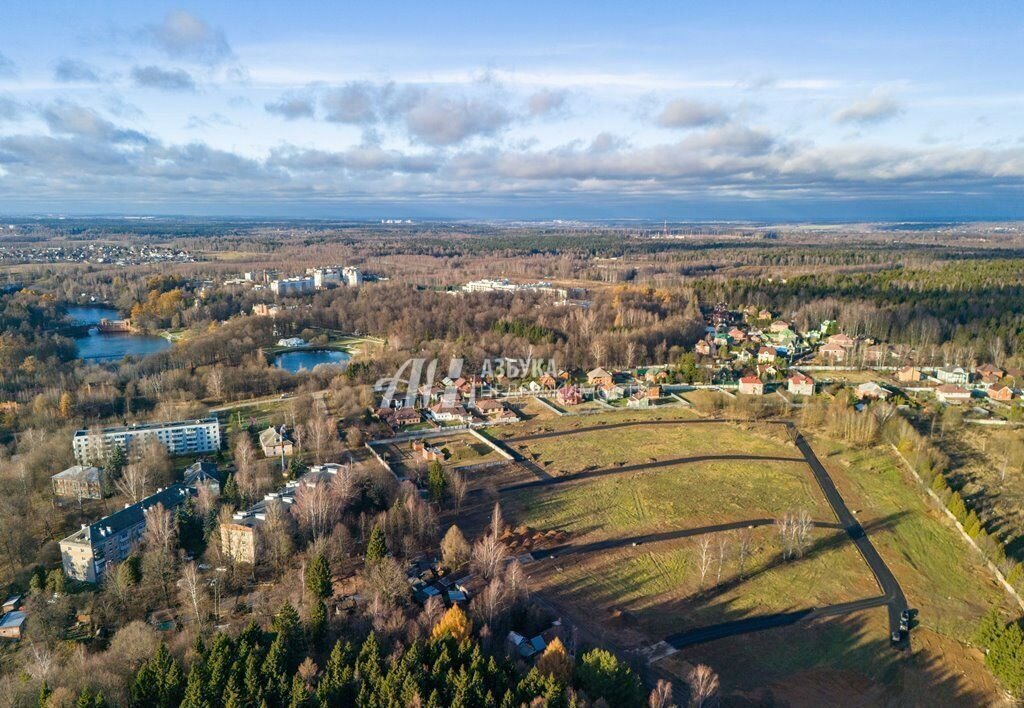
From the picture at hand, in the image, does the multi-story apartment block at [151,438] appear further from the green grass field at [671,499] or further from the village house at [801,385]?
the village house at [801,385]

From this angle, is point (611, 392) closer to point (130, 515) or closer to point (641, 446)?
point (641, 446)

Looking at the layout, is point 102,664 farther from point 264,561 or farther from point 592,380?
point 592,380

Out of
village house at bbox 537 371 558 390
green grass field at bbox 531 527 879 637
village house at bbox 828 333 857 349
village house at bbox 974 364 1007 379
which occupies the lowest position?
green grass field at bbox 531 527 879 637

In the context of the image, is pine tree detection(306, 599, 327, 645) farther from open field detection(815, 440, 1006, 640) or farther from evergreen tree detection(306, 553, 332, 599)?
open field detection(815, 440, 1006, 640)

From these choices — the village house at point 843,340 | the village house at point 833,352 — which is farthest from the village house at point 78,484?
the village house at point 843,340

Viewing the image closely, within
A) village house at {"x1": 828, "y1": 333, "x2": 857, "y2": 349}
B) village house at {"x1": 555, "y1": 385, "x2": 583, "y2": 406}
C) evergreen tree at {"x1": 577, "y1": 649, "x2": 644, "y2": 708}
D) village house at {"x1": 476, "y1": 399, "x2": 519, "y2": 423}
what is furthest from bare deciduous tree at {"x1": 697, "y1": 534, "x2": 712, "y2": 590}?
village house at {"x1": 828, "y1": 333, "x2": 857, "y2": 349}
